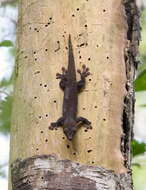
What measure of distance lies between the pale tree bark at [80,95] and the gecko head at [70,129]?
0.03 meters

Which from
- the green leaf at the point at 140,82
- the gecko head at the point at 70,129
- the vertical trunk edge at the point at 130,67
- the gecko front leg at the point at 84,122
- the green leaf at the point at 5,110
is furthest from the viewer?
the green leaf at the point at 5,110

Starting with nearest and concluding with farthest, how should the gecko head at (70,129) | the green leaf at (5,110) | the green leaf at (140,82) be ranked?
the gecko head at (70,129), the green leaf at (140,82), the green leaf at (5,110)

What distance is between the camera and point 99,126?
2084 millimetres

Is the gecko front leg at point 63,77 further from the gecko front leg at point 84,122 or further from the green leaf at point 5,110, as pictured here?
the green leaf at point 5,110

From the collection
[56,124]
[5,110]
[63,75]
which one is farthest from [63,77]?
[5,110]

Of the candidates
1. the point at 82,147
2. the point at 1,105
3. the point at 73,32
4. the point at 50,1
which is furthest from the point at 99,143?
the point at 1,105

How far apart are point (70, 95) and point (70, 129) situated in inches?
7.0

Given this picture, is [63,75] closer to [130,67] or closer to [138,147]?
[130,67]

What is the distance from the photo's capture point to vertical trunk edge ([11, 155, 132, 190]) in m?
1.94

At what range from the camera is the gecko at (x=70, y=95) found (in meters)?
2.02

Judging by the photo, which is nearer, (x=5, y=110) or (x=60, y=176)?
(x=60, y=176)

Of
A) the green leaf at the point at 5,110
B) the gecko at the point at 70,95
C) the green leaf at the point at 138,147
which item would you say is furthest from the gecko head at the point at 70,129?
the green leaf at the point at 5,110

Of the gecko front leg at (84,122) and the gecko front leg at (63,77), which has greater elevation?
the gecko front leg at (63,77)

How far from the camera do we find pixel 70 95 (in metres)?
2.09
